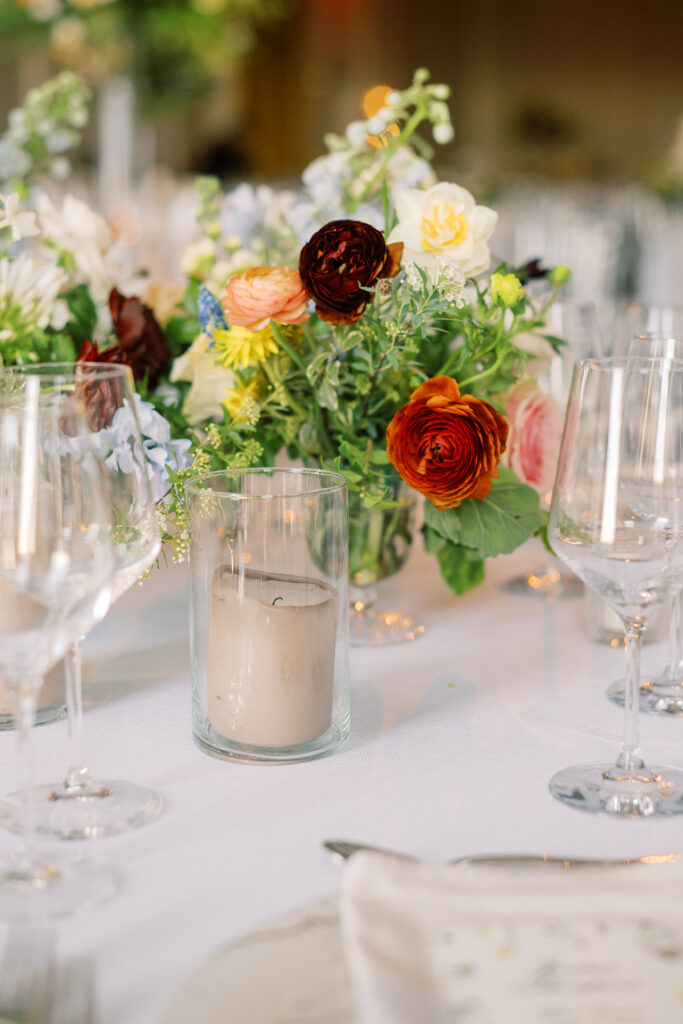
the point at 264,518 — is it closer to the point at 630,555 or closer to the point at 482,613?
the point at 630,555

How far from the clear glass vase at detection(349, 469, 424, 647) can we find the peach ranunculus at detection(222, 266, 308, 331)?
0.21 m

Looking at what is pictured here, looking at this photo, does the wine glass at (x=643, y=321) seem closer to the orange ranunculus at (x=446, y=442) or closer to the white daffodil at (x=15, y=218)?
the orange ranunculus at (x=446, y=442)

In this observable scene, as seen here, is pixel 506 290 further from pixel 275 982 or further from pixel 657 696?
pixel 275 982

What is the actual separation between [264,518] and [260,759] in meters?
0.16

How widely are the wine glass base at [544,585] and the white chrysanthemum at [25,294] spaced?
55 centimetres

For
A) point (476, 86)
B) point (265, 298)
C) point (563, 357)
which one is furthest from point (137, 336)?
point (476, 86)

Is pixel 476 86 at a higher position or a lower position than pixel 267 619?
higher

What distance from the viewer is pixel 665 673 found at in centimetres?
99

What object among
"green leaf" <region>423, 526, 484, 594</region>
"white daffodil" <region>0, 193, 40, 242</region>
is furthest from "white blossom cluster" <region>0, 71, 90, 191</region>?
"green leaf" <region>423, 526, 484, 594</region>

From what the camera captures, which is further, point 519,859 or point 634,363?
point 634,363

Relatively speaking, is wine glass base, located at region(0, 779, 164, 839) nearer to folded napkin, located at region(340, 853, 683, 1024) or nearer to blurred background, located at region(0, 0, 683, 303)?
folded napkin, located at region(340, 853, 683, 1024)

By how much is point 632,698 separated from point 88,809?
349 millimetres

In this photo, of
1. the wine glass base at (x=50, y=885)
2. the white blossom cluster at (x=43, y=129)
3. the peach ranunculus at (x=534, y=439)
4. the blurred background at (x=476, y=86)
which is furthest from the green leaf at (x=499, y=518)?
the blurred background at (x=476, y=86)

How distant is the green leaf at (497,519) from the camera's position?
3.13ft
